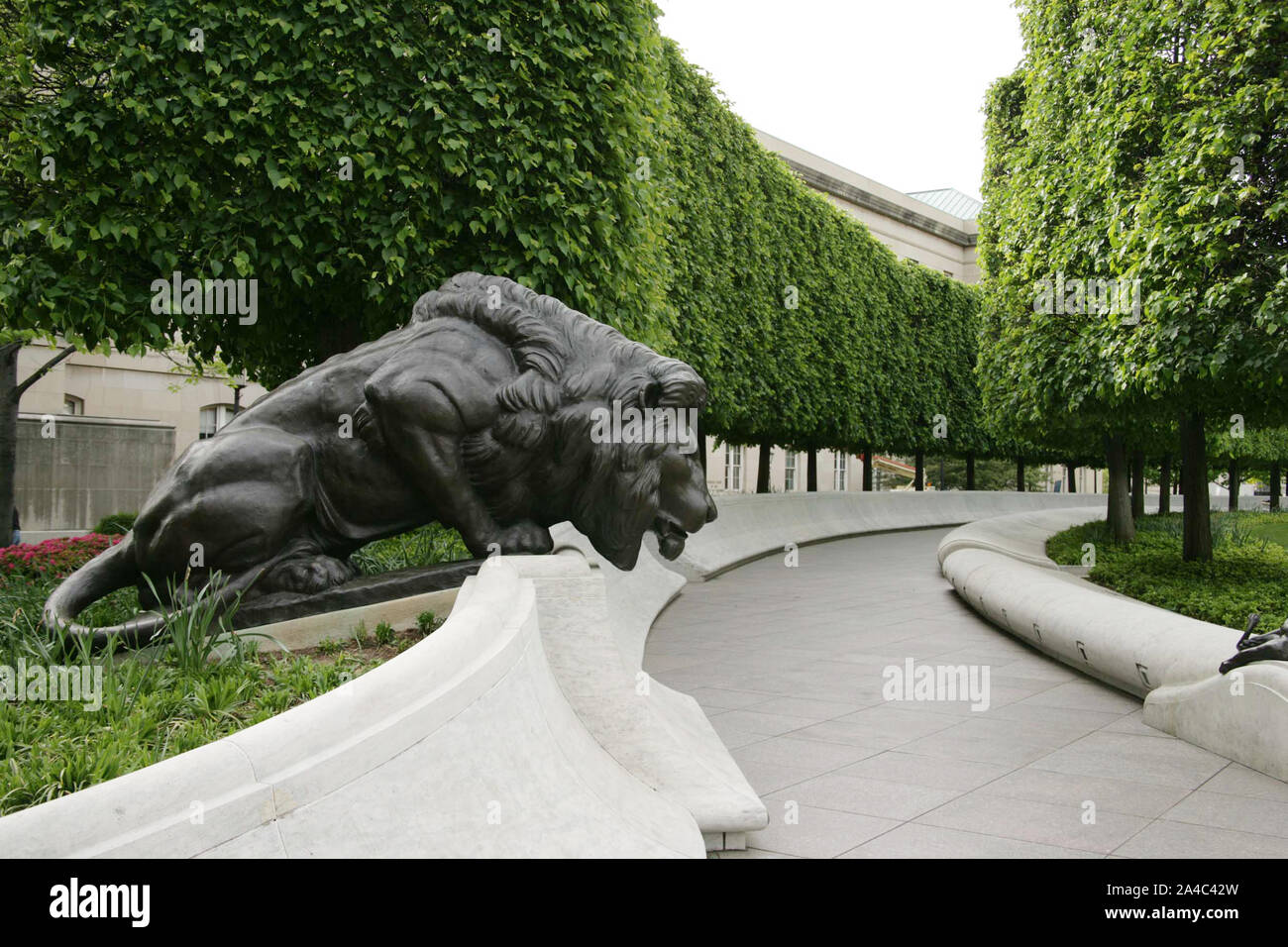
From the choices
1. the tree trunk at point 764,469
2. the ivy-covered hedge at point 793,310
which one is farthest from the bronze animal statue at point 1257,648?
the tree trunk at point 764,469

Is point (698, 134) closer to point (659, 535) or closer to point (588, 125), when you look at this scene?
point (588, 125)

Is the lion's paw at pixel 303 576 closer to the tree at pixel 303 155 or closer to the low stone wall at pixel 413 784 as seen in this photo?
the low stone wall at pixel 413 784

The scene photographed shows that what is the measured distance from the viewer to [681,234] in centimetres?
1773

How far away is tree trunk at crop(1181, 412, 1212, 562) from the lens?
12531 mm

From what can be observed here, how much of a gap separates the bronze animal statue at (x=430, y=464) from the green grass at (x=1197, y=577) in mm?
8024

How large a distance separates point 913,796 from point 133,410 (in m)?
27.3

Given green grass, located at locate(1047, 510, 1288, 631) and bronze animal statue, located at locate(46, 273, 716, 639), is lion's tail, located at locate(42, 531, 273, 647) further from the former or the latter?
green grass, located at locate(1047, 510, 1288, 631)

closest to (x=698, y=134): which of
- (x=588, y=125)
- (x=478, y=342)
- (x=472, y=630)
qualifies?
(x=588, y=125)

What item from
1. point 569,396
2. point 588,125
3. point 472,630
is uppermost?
point 588,125

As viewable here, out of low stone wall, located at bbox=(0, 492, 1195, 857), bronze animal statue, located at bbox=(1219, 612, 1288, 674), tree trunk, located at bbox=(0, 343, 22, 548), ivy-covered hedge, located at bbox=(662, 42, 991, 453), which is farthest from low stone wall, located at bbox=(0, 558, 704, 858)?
tree trunk, located at bbox=(0, 343, 22, 548)

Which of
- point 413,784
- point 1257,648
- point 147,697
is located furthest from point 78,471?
point 1257,648

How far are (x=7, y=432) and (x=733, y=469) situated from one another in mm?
32041

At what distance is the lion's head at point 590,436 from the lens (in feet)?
14.0

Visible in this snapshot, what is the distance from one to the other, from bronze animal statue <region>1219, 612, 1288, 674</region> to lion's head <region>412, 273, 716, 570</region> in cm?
289
